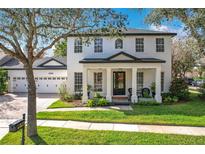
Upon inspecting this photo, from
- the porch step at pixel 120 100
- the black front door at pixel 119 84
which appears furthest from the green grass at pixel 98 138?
the black front door at pixel 119 84

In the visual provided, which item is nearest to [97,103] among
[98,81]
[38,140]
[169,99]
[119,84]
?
[98,81]

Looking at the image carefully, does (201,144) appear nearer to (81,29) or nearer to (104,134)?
(104,134)

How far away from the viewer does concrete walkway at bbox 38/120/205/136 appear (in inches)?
369

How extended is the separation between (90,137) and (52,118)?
370cm

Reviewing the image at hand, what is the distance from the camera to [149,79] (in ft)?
62.3

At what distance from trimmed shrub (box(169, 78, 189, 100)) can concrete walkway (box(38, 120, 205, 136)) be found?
8017 millimetres

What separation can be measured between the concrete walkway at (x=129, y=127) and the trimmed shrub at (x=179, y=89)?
8017 mm

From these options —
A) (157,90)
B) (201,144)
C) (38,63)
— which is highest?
(38,63)

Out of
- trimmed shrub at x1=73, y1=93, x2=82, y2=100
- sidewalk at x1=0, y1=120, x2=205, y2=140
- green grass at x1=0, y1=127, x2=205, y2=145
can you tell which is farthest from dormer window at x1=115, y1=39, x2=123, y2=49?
green grass at x1=0, y1=127, x2=205, y2=145

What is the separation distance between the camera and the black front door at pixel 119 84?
19141mm

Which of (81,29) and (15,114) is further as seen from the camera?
(15,114)

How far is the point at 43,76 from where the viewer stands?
24609mm

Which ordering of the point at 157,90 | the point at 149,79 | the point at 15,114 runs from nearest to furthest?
the point at 15,114 < the point at 157,90 < the point at 149,79
